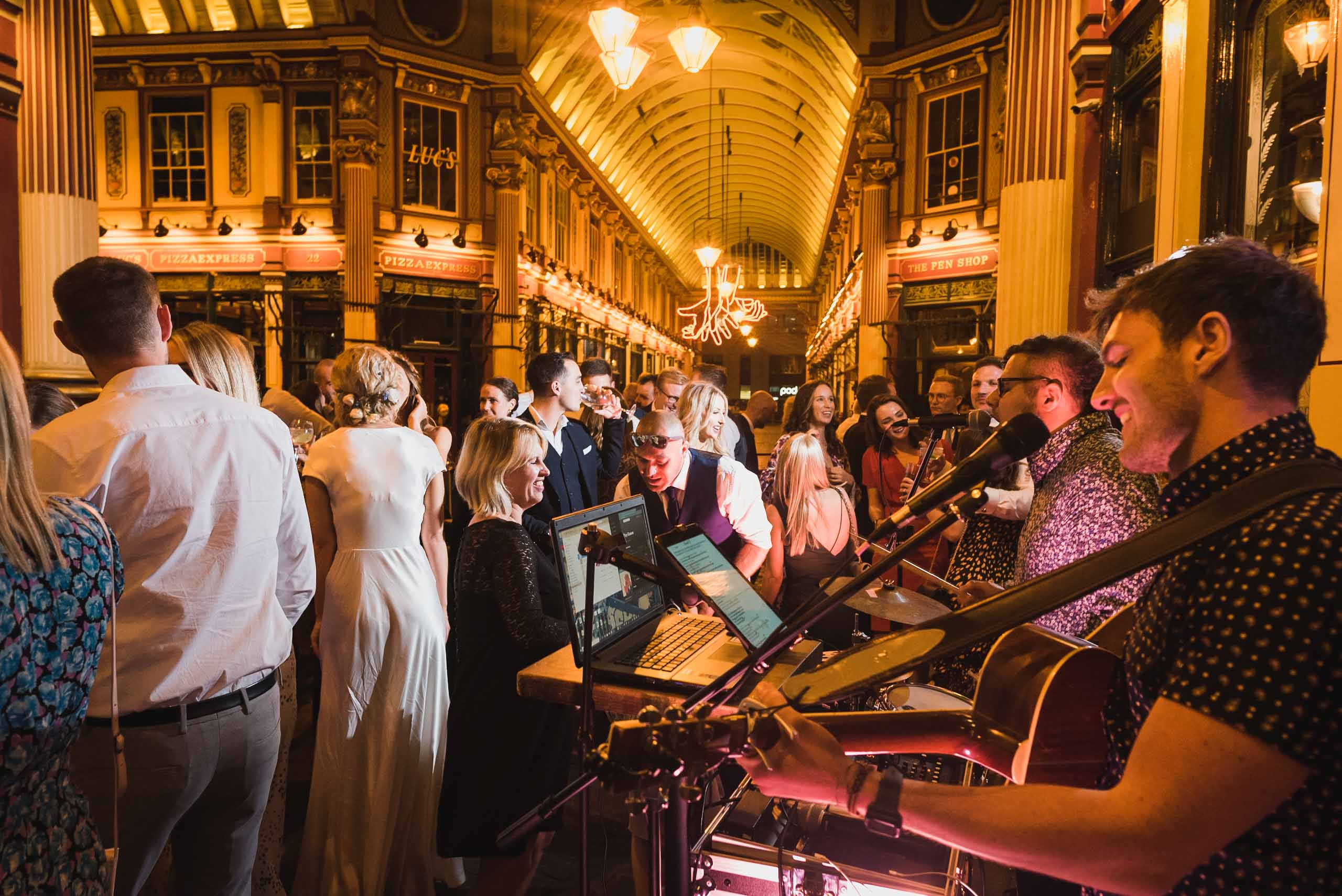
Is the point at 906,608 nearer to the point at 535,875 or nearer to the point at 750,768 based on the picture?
the point at 750,768

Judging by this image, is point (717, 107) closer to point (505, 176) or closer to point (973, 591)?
point (505, 176)

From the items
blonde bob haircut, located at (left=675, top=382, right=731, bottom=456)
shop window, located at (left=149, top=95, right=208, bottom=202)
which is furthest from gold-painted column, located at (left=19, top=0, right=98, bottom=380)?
shop window, located at (left=149, top=95, right=208, bottom=202)

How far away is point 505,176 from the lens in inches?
683

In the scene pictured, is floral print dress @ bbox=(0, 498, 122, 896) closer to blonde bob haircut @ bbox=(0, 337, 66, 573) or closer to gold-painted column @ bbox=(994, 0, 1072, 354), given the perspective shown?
blonde bob haircut @ bbox=(0, 337, 66, 573)

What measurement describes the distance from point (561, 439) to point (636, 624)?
241cm

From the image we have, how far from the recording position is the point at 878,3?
15359mm

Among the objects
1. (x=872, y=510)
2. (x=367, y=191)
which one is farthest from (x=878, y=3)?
(x=872, y=510)

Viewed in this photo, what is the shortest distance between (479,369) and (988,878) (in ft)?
51.7

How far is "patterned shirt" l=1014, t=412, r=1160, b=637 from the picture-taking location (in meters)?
2.14

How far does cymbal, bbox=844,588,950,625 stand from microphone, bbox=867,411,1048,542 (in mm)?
1065

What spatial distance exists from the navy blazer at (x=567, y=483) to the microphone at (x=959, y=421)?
1742 mm

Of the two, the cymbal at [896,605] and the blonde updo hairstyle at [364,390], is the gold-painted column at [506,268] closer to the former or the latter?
the blonde updo hairstyle at [364,390]

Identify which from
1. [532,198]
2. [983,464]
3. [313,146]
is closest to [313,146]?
[313,146]

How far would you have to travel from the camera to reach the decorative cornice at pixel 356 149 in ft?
51.1
